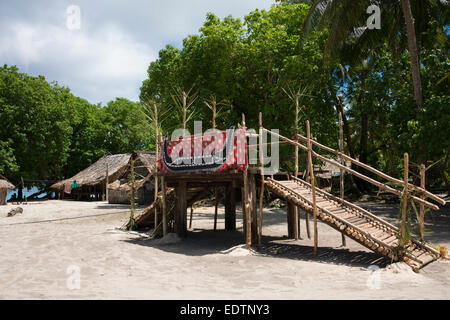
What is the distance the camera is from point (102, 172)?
31375 mm

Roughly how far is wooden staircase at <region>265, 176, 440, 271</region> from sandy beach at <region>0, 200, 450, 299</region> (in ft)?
1.08

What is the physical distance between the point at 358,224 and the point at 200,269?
374 cm

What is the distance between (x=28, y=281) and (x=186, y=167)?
183 inches

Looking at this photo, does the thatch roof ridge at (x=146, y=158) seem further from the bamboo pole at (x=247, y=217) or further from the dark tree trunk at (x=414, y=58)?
the dark tree trunk at (x=414, y=58)

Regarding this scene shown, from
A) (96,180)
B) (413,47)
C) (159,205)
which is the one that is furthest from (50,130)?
(413,47)

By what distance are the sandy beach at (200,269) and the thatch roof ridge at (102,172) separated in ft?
60.0

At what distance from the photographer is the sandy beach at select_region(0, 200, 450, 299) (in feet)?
17.9

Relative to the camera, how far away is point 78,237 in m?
11.4

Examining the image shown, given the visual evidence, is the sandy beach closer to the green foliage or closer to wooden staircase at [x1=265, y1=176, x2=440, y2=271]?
wooden staircase at [x1=265, y1=176, x2=440, y2=271]

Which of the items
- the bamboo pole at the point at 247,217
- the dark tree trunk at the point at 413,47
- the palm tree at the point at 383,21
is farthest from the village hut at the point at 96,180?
the dark tree trunk at the point at 413,47

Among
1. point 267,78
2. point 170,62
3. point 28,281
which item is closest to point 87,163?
point 170,62

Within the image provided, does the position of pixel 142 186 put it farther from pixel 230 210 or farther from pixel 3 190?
pixel 230 210
